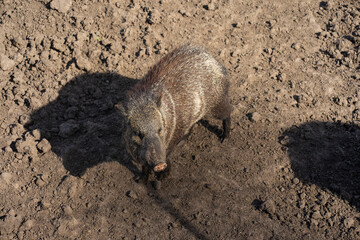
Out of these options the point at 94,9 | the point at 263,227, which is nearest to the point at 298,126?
the point at 263,227

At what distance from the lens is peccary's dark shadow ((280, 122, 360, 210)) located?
15.5 ft

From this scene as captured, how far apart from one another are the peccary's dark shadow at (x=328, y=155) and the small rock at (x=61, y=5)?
441cm

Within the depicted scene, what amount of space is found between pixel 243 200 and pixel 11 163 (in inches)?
126

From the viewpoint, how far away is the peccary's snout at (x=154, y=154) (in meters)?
3.74

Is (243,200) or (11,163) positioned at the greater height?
(243,200)

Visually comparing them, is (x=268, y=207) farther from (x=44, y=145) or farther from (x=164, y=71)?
(x=44, y=145)

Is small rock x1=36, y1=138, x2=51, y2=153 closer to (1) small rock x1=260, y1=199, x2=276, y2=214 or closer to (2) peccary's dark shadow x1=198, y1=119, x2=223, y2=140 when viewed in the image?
(2) peccary's dark shadow x1=198, y1=119, x2=223, y2=140

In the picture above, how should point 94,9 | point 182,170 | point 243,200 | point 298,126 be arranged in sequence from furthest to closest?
point 94,9, point 298,126, point 182,170, point 243,200

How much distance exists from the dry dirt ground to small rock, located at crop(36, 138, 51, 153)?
2 centimetres

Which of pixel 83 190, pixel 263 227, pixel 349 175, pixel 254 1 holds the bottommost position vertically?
pixel 83 190

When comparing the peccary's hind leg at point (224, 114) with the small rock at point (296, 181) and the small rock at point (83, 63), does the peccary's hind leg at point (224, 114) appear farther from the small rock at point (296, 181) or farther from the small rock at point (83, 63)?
the small rock at point (83, 63)

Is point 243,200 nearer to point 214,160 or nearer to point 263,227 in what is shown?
point 263,227

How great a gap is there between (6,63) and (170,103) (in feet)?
10.1

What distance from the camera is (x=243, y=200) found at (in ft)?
14.9
